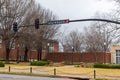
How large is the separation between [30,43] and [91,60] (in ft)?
64.1

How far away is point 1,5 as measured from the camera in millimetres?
67062

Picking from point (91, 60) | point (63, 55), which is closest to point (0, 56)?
point (63, 55)

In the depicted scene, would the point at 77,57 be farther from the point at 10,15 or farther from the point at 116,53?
the point at 10,15

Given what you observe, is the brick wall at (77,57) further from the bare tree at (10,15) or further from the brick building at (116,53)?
the bare tree at (10,15)

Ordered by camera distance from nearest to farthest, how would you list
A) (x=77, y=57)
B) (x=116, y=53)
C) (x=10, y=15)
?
(x=10, y=15)
(x=116, y=53)
(x=77, y=57)

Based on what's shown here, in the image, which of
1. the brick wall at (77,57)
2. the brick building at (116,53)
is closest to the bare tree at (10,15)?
the brick wall at (77,57)

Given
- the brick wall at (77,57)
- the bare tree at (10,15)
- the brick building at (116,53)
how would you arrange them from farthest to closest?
the brick wall at (77,57) → the brick building at (116,53) → the bare tree at (10,15)

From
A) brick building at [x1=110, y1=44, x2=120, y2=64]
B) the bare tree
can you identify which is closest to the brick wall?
brick building at [x1=110, y1=44, x2=120, y2=64]

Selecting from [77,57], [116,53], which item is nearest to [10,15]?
[77,57]

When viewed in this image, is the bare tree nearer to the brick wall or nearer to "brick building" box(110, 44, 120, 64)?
the brick wall

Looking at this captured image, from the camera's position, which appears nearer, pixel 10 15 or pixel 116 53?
pixel 10 15

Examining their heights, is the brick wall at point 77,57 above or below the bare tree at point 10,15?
below

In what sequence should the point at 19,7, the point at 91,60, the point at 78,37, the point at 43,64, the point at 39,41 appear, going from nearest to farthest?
1. the point at 43,64
2. the point at 19,7
3. the point at 39,41
4. the point at 91,60
5. the point at 78,37

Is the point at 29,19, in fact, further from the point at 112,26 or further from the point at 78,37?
the point at 78,37
